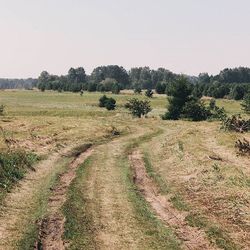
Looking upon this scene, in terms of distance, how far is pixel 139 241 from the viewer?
16125 millimetres

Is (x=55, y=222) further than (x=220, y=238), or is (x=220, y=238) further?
(x=55, y=222)

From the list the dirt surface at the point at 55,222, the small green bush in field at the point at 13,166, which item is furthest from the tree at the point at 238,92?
the dirt surface at the point at 55,222

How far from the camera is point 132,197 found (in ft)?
72.0

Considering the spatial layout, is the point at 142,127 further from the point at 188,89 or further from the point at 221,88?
the point at 221,88

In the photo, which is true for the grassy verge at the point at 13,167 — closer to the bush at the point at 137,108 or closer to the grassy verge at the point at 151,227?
the grassy verge at the point at 151,227

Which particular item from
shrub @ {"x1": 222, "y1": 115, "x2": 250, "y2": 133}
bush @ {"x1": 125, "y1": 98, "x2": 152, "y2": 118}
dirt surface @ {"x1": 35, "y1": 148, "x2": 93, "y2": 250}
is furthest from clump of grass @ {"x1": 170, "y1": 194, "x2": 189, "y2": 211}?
bush @ {"x1": 125, "y1": 98, "x2": 152, "y2": 118}

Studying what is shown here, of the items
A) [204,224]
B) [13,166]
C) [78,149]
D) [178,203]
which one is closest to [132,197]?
[178,203]

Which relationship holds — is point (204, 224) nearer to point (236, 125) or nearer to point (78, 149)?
point (78, 149)

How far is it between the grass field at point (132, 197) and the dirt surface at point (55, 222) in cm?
11

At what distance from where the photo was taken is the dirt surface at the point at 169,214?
16.1m

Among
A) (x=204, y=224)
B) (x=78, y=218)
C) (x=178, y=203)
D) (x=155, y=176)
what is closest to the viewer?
(x=204, y=224)

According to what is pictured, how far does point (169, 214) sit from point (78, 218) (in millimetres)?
4159

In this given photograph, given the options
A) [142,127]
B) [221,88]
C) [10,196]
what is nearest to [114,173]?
[10,196]

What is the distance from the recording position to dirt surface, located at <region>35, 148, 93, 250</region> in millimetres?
15852
